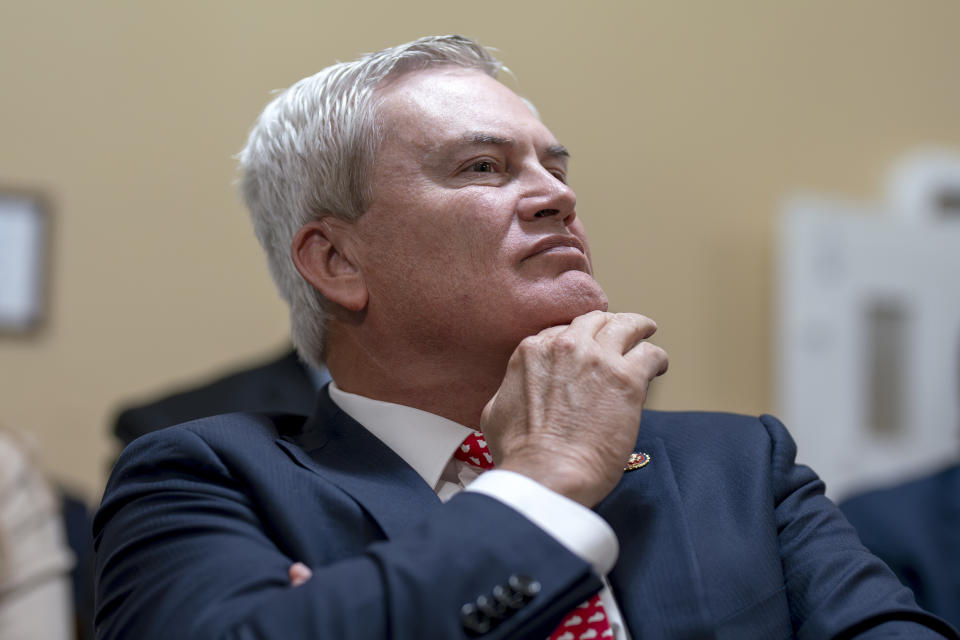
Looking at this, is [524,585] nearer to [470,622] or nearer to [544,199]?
[470,622]

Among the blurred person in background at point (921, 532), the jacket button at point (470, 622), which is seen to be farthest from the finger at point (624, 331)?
the blurred person in background at point (921, 532)

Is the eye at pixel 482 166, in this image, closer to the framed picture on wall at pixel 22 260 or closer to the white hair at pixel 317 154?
the white hair at pixel 317 154

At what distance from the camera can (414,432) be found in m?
1.39

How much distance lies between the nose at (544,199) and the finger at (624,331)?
19 cm

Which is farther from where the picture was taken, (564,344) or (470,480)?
(470,480)

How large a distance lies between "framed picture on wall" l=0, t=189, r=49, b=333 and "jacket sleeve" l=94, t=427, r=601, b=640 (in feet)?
7.23

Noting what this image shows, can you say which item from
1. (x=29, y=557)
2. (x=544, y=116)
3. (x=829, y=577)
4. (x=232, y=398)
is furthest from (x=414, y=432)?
(x=544, y=116)

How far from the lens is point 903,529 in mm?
2365

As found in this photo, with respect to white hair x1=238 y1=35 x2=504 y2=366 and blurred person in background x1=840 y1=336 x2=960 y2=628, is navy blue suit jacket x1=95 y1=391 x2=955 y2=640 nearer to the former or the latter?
white hair x1=238 y1=35 x2=504 y2=366

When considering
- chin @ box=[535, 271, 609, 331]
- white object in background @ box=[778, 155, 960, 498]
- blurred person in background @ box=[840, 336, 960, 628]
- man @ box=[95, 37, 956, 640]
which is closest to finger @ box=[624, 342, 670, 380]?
man @ box=[95, 37, 956, 640]

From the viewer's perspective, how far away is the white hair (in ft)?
4.93

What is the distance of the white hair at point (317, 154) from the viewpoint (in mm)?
1502

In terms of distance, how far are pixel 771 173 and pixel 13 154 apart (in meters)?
2.81

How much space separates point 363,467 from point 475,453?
0.15 meters
